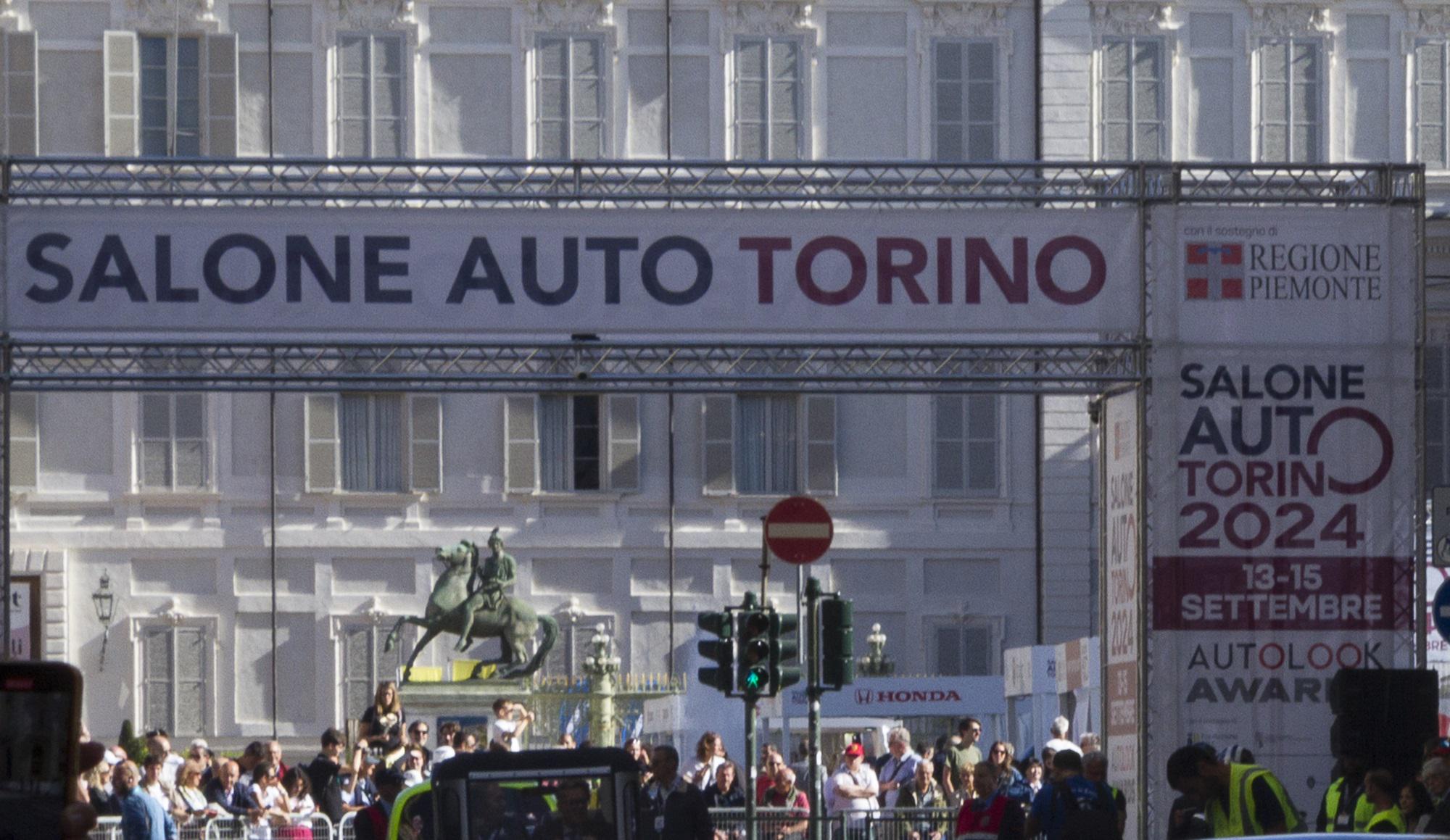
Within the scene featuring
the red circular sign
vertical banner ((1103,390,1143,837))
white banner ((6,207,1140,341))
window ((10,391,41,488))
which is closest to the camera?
white banner ((6,207,1140,341))

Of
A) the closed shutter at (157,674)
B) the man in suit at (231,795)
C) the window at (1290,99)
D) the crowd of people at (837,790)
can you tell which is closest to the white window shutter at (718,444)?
the closed shutter at (157,674)

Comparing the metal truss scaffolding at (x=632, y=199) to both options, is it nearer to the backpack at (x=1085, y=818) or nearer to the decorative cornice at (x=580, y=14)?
the backpack at (x=1085, y=818)

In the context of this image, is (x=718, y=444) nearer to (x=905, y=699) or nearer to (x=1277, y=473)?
(x=905, y=699)

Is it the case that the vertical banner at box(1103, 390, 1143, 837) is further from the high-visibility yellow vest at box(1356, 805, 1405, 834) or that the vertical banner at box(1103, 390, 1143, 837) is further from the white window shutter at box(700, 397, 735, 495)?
the white window shutter at box(700, 397, 735, 495)

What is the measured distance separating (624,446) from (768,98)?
532 cm

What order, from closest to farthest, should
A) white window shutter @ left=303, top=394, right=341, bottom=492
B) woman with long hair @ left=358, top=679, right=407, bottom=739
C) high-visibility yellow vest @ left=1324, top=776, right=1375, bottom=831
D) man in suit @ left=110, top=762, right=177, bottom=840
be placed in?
high-visibility yellow vest @ left=1324, top=776, right=1375, bottom=831, man in suit @ left=110, top=762, right=177, bottom=840, woman with long hair @ left=358, top=679, right=407, bottom=739, white window shutter @ left=303, top=394, right=341, bottom=492

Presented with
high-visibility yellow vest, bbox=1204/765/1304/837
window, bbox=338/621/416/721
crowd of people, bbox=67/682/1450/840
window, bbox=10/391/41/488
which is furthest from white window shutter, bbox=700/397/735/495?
high-visibility yellow vest, bbox=1204/765/1304/837

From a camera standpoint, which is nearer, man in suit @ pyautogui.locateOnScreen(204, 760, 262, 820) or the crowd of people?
the crowd of people

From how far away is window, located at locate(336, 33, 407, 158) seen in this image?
138 feet

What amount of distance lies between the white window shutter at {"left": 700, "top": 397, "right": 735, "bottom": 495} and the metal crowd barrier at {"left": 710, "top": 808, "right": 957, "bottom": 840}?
20144mm

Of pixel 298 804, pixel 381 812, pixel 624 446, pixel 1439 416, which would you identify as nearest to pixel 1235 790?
pixel 381 812

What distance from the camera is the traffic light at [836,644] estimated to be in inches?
798

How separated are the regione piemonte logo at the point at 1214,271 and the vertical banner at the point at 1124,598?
79 cm

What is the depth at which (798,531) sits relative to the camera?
68.8 ft
